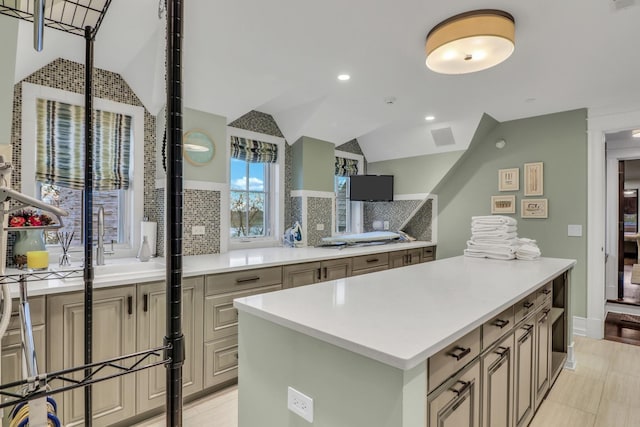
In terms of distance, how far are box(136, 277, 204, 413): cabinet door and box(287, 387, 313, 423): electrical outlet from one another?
1212 mm

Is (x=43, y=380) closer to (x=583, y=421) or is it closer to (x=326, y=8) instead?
(x=326, y=8)

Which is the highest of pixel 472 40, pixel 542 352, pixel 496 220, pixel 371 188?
pixel 472 40

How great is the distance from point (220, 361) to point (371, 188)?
10.5 ft

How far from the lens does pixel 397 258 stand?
404 cm

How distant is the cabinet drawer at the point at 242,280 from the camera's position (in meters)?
2.33

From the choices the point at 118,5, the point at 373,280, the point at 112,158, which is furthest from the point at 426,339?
the point at 112,158

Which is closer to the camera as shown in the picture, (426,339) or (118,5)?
(426,339)

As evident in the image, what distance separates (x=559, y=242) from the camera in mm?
3832

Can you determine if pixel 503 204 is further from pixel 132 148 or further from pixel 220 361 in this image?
pixel 132 148

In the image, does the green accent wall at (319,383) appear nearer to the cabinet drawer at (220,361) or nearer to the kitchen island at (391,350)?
the kitchen island at (391,350)

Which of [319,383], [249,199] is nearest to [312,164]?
[249,199]

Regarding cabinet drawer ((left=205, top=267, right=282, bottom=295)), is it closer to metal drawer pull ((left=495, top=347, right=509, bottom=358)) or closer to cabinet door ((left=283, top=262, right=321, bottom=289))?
cabinet door ((left=283, top=262, right=321, bottom=289))

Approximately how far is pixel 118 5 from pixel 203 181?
139cm

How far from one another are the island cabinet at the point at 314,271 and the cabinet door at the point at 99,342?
1167 millimetres
